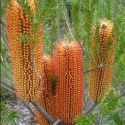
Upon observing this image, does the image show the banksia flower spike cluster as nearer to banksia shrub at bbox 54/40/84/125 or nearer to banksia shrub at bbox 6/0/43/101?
banksia shrub at bbox 54/40/84/125

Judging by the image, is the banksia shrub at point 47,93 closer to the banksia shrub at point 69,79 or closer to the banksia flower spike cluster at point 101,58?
the banksia shrub at point 69,79

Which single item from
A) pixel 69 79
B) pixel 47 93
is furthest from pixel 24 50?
pixel 47 93

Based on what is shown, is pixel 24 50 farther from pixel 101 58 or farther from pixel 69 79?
pixel 101 58

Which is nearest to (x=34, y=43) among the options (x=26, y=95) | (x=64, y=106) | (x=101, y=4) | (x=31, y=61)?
(x=31, y=61)

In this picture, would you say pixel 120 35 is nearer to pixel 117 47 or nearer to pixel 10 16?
pixel 117 47

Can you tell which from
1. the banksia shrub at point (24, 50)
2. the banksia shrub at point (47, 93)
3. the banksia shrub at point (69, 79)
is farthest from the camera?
the banksia shrub at point (47, 93)

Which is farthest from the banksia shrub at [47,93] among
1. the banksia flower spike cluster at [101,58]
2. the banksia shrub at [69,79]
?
the banksia flower spike cluster at [101,58]

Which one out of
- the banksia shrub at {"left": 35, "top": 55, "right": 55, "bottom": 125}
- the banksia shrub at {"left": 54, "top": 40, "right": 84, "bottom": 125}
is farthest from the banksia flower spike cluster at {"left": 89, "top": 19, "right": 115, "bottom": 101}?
the banksia shrub at {"left": 35, "top": 55, "right": 55, "bottom": 125}
